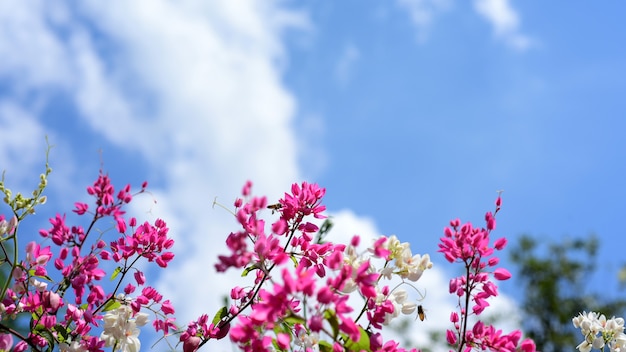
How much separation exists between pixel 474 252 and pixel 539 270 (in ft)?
53.6

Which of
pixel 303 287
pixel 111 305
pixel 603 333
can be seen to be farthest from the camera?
pixel 603 333

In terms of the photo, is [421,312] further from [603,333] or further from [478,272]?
[603,333]

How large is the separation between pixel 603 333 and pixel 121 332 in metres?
1.57

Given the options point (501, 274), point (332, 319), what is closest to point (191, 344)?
point (332, 319)

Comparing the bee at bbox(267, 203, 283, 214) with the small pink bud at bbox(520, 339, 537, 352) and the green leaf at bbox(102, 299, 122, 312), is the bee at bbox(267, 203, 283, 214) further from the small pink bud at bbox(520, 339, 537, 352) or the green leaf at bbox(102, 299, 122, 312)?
the small pink bud at bbox(520, 339, 537, 352)

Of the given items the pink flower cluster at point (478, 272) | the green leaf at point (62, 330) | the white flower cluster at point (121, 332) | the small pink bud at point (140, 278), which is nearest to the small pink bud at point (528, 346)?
the pink flower cluster at point (478, 272)

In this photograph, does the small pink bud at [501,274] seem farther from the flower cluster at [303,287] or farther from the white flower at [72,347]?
the white flower at [72,347]

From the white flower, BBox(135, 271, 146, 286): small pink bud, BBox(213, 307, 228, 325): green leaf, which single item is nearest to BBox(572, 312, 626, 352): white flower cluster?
BBox(213, 307, 228, 325): green leaf

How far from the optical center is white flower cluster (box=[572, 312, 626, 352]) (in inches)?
83.5

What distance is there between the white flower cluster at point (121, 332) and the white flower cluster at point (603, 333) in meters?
1.47

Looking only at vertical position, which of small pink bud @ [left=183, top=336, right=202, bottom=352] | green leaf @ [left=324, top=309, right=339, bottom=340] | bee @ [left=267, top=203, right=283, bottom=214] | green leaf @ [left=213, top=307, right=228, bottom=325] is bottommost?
green leaf @ [left=324, top=309, right=339, bottom=340]

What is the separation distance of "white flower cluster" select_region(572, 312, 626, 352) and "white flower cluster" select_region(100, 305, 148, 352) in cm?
147

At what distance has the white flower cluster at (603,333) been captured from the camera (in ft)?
6.96

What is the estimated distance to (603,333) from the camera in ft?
7.07
